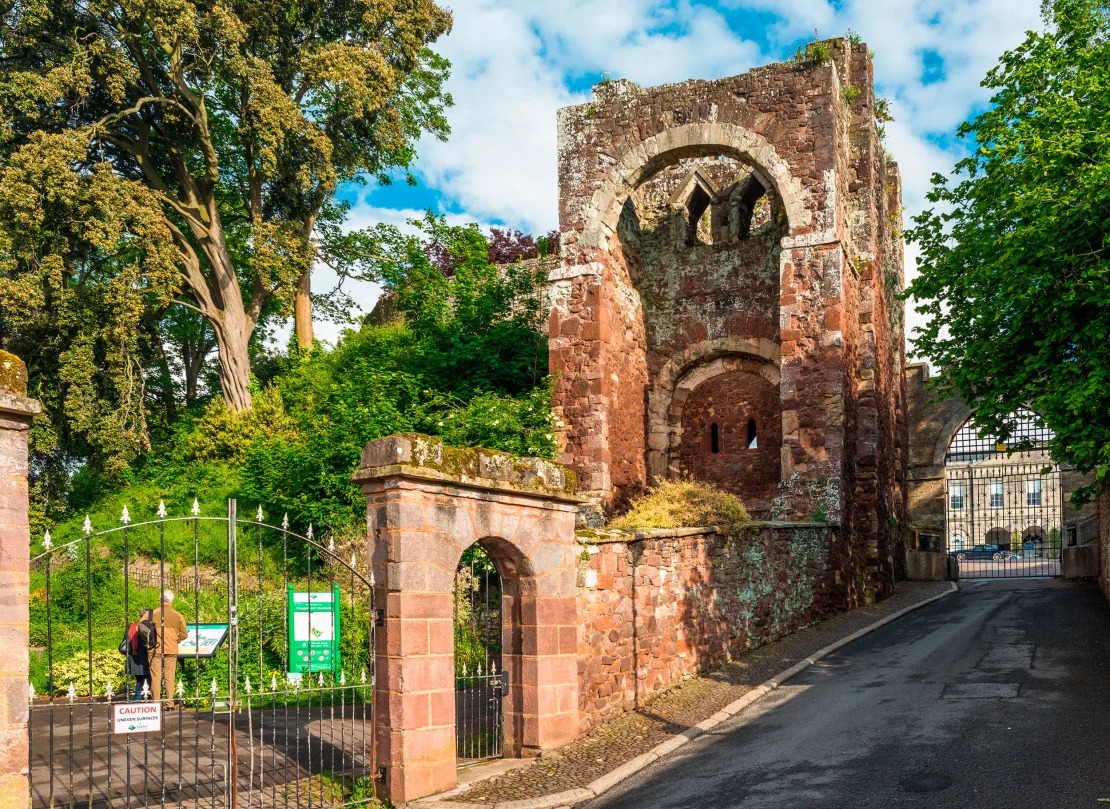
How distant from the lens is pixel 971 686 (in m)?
10.6

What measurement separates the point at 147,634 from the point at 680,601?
19.0ft

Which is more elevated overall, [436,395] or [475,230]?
[475,230]

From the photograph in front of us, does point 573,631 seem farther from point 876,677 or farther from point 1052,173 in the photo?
point 1052,173

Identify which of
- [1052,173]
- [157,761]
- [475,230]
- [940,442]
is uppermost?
[475,230]

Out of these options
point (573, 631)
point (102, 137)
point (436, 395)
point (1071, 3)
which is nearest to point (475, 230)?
point (436, 395)

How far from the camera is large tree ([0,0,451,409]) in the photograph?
18.5 metres

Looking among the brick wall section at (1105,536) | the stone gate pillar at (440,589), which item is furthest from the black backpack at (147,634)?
the brick wall section at (1105,536)

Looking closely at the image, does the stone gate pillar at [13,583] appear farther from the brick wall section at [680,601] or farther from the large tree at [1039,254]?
the large tree at [1039,254]

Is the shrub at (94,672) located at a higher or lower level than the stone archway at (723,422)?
lower

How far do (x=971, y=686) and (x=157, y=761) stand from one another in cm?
795

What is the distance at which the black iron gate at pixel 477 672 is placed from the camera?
9.20 m

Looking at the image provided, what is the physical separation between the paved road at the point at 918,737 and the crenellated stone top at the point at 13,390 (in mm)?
4725

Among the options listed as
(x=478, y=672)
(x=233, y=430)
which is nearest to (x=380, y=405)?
(x=233, y=430)

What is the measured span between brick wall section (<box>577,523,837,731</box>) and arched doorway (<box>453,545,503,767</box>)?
88 centimetres
